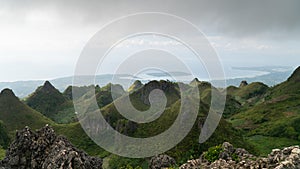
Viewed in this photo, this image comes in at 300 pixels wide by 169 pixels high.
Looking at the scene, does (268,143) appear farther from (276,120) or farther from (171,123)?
(171,123)

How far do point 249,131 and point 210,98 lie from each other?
53213 millimetres

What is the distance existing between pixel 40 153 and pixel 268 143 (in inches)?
2545

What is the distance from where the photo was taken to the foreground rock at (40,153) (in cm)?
3292

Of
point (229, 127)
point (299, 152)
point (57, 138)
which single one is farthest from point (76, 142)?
point (299, 152)

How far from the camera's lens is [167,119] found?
81500 millimetres

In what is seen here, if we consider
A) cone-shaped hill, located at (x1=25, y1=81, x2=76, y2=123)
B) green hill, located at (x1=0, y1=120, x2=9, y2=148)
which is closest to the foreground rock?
green hill, located at (x1=0, y1=120, x2=9, y2=148)

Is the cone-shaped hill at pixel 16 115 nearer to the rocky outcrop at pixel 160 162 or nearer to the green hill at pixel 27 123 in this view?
the green hill at pixel 27 123

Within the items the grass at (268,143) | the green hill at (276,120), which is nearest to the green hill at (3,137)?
the grass at (268,143)

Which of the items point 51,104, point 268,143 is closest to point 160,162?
point 268,143

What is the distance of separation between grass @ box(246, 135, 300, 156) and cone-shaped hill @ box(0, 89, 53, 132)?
3008 inches

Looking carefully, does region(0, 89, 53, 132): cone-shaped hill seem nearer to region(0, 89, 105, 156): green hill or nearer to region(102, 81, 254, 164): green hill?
region(0, 89, 105, 156): green hill

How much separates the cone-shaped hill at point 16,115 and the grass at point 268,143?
251ft

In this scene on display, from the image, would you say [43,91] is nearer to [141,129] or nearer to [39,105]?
[39,105]

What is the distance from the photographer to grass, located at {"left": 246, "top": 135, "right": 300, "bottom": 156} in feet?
245
